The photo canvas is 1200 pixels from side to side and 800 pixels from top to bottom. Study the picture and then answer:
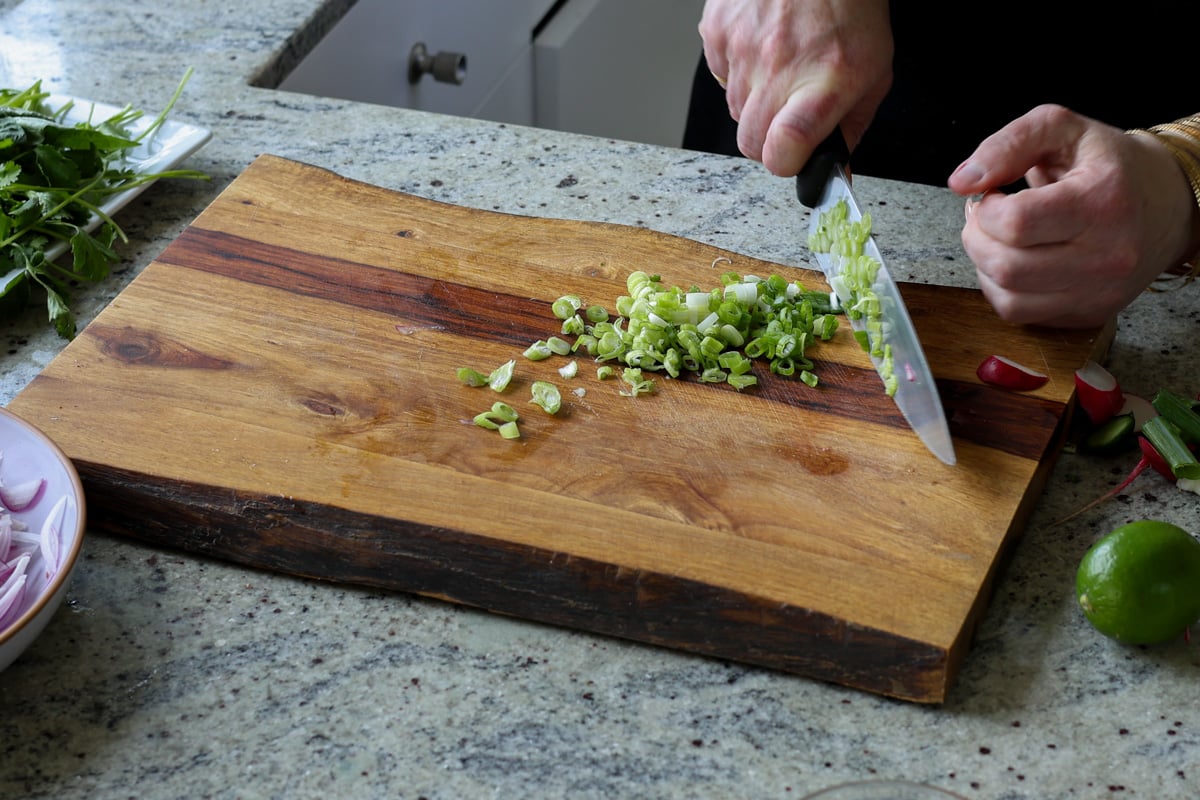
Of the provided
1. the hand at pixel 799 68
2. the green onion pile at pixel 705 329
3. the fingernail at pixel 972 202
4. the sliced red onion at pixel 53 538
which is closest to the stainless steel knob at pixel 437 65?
the hand at pixel 799 68

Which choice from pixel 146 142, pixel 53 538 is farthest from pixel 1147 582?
pixel 146 142

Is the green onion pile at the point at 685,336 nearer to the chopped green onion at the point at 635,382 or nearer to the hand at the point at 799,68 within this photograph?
the chopped green onion at the point at 635,382

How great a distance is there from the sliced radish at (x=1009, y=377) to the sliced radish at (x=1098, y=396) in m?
0.03

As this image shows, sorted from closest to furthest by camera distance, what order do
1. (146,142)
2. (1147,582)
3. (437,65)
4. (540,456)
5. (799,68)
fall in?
1. (1147,582)
2. (540,456)
3. (799,68)
4. (146,142)
5. (437,65)

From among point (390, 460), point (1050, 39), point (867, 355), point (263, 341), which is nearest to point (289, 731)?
point (390, 460)

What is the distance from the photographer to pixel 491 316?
4.19 ft

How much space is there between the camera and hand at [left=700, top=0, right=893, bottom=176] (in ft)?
4.17

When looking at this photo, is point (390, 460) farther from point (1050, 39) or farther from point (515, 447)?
point (1050, 39)

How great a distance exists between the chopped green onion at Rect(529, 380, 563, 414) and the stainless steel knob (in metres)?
1.55

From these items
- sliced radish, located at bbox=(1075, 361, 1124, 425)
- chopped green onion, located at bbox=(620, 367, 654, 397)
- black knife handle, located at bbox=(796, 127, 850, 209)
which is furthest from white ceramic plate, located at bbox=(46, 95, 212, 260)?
sliced radish, located at bbox=(1075, 361, 1124, 425)

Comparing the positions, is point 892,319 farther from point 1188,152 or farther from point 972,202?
point 1188,152

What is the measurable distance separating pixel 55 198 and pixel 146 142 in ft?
0.84

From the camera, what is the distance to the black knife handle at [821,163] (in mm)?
1272

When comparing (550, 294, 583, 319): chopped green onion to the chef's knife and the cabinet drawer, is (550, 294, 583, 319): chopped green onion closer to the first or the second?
the chef's knife
